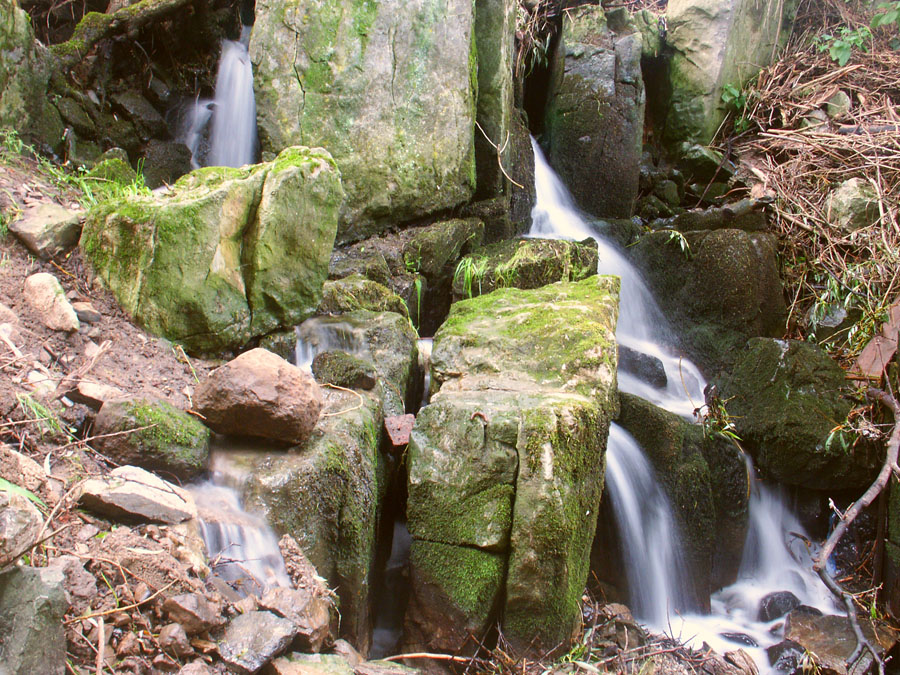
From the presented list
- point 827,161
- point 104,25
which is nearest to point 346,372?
point 104,25

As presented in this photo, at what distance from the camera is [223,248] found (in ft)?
11.2

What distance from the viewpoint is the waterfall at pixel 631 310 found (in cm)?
491

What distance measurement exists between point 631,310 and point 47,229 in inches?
172

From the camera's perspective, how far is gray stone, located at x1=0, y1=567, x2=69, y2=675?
1.40m

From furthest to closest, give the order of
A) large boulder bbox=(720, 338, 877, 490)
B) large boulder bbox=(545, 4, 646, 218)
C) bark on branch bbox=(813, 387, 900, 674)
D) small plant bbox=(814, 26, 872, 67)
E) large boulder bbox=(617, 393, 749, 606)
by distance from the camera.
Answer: large boulder bbox=(545, 4, 646, 218)
small plant bbox=(814, 26, 872, 67)
large boulder bbox=(720, 338, 877, 490)
large boulder bbox=(617, 393, 749, 606)
bark on branch bbox=(813, 387, 900, 674)

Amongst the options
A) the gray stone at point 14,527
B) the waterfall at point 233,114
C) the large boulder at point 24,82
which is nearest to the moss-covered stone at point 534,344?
the gray stone at point 14,527

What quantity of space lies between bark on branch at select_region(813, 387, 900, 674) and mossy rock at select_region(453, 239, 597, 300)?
2.09 metres

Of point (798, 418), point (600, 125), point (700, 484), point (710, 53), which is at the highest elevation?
point (710, 53)

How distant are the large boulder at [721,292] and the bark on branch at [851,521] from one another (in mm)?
1612

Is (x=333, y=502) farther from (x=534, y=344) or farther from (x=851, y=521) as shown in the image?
(x=851, y=521)

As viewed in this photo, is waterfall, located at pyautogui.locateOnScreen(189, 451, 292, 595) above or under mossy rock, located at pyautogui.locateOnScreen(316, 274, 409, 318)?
under

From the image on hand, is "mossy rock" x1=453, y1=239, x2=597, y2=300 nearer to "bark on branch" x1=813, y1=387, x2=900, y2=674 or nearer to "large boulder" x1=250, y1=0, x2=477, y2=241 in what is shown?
"large boulder" x1=250, y1=0, x2=477, y2=241

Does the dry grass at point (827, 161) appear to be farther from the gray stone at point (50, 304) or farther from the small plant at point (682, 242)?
the gray stone at point (50, 304)

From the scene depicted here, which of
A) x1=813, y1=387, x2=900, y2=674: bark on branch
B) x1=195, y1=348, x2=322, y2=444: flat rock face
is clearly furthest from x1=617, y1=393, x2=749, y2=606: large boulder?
x1=195, y1=348, x2=322, y2=444: flat rock face
